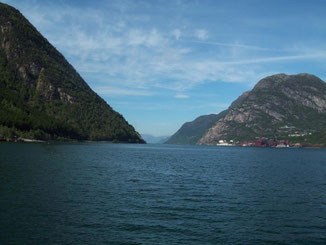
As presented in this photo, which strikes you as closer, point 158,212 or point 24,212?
point 24,212

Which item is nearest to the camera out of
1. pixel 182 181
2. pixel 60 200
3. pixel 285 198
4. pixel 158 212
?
pixel 158 212

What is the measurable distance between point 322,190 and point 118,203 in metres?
42.8

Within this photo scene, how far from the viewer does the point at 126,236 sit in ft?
109

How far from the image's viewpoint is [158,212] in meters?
43.7

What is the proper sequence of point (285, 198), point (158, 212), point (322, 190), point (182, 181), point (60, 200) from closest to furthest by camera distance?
point (158, 212)
point (60, 200)
point (285, 198)
point (322, 190)
point (182, 181)

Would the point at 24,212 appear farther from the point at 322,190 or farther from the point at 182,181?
the point at 322,190

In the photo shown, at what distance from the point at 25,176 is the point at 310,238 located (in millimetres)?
54519

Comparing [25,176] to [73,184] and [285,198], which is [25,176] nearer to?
[73,184]

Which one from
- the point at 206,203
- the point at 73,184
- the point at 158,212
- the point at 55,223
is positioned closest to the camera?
the point at 55,223

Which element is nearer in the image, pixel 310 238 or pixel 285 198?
pixel 310 238

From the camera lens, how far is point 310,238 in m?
34.7

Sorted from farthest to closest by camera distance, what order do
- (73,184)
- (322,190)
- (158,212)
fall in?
(322,190)
(73,184)
(158,212)

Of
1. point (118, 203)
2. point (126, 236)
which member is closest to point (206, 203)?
point (118, 203)

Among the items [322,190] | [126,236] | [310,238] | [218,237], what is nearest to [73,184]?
[126,236]
